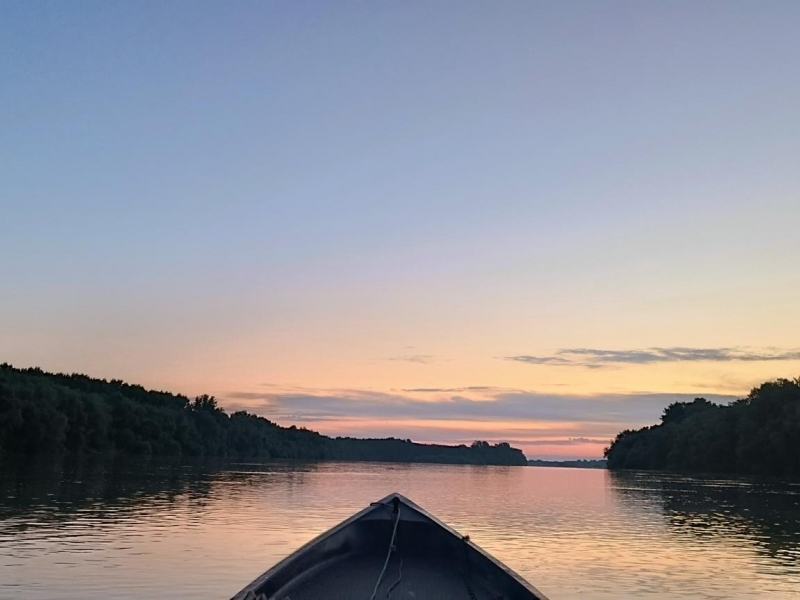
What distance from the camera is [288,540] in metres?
22.6

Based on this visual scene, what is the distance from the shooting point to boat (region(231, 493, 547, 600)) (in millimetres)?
10516

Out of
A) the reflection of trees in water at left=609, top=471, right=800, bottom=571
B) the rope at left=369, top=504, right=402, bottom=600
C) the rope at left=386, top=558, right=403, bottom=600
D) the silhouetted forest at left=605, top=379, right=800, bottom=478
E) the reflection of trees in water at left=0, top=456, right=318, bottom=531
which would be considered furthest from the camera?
the silhouetted forest at left=605, top=379, right=800, bottom=478

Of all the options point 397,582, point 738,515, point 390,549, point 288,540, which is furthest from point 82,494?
point 738,515

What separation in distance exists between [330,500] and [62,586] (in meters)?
26.7

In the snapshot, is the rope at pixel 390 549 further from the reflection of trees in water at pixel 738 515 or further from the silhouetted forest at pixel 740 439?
the silhouetted forest at pixel 740 439

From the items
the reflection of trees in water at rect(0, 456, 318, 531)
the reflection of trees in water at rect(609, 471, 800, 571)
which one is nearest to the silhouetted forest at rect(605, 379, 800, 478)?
the reflection of trees in water at rect(609, 471, 800, 571)

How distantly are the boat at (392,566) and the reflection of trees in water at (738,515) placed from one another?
503 inches

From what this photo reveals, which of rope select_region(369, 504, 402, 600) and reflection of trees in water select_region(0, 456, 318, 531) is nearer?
rope select_region(369, 504, 402, 600)

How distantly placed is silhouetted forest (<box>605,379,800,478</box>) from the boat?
71.7 m

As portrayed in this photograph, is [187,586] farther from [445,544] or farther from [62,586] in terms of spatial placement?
[445,544]

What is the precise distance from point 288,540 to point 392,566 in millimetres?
11709

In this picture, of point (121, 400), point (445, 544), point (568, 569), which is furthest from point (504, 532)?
point (121, 400)

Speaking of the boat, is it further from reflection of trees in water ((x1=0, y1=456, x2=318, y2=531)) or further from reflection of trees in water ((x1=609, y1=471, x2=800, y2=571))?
reflection of trees in water ((x1=0, y1=456, x2=318, y2=531))

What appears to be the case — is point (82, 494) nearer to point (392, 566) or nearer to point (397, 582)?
point (392, 566)
